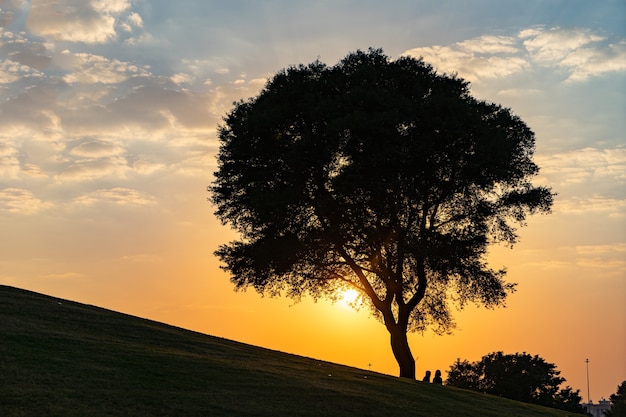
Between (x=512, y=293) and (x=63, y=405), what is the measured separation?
37.9 metres

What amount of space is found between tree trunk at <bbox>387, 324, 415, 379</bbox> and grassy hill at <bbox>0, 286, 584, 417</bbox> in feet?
18.4

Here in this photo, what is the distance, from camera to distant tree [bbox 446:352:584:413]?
98.1 m

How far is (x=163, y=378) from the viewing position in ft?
111

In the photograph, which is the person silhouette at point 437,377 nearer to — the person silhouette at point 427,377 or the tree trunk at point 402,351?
the person silhouette at point 427,377

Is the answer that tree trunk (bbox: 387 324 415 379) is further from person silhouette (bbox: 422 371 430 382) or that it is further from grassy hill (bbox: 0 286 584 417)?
grassy hill (bbox: 0 286 584 417)

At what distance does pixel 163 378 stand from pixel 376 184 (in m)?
22.1

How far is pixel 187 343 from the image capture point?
151 ft

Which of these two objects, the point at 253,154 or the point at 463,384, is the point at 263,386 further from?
the point at 463,384

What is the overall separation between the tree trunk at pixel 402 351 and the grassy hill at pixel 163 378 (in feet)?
18.4

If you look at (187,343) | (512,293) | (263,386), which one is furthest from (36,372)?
(512,293)

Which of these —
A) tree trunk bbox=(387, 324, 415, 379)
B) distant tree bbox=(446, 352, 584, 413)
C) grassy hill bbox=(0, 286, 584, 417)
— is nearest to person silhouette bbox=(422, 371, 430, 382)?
tree trunk bbox=(387, 324, 415, 379)

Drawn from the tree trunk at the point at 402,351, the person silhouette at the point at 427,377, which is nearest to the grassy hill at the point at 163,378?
the person silhouette at the point at 427,377

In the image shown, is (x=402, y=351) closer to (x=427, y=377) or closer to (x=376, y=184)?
(x=427, y=377)

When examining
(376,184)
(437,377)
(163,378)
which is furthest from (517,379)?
(163,378)
